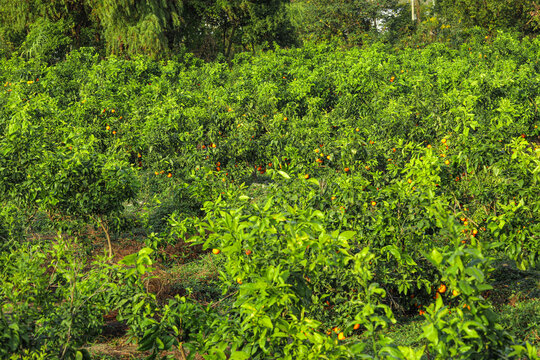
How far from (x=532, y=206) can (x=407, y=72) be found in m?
8.05

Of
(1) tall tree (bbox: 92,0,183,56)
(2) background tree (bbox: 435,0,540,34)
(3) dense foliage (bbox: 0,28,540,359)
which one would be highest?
(1) tall tree (bbox: 92,0,183,56)

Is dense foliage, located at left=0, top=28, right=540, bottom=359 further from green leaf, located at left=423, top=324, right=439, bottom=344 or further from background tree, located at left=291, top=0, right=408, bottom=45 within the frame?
background tree, located at left=291, top=0, right=408, bottom=45

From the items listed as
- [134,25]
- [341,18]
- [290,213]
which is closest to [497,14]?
[341,18]

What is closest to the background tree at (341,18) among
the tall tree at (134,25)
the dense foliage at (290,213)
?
the tall tree at (134,25)

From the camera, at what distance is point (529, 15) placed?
72.8ft

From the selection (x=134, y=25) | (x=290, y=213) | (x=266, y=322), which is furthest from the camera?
(x=134, y=25)

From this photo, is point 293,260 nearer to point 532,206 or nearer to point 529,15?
point 532,206

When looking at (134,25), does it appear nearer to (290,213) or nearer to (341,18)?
(341,18)

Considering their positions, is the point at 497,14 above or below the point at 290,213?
above

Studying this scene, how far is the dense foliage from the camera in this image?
8.90 ft

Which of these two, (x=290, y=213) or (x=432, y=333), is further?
(x=290, y=213)

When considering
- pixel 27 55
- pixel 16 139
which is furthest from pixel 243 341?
pixel 27 55

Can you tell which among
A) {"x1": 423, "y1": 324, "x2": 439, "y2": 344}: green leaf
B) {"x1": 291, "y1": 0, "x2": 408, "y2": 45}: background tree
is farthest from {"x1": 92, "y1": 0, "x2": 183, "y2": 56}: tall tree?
{"x1": 423, "y1": 324, "x2": 439, "y2": 344}: green leaf

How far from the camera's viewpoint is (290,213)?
3.04m
